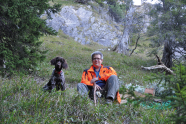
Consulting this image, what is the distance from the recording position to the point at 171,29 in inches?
452

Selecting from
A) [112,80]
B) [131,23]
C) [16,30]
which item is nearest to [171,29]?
[131,23]

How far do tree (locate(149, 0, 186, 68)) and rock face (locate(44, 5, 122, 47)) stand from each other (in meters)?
14.7

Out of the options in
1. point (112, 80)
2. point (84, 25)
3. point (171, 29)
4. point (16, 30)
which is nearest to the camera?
point (112, 80)

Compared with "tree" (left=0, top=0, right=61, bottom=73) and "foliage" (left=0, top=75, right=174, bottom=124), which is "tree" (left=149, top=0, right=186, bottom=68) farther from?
"foliage" (left=0, top=75, right=174, bottom=124)

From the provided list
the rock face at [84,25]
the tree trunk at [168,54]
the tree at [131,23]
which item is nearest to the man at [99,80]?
the tree trunk at [168,54]

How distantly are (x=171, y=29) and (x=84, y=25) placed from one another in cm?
1942

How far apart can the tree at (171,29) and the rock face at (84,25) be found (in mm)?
14728

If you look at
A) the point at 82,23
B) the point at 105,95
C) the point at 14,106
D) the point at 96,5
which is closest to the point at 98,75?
the point at 105,95

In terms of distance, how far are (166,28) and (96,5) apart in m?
24.8

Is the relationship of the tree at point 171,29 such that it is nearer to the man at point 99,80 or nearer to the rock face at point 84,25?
the man at point 99,80

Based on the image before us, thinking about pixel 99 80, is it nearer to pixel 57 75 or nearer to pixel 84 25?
pixel 57 75

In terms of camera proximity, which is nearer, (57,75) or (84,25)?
(57,75)

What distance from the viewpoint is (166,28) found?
1177 cm

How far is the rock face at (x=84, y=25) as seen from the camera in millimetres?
25877
